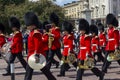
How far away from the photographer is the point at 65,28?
13945mm

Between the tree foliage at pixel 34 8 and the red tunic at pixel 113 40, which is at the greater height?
the red tunic at pixel 113 40

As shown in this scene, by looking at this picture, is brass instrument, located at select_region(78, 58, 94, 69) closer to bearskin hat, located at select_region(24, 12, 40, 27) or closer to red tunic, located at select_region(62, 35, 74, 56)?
bearskin hat, located at select_region(24, 12, 40, 27)

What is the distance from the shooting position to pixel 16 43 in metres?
13.3

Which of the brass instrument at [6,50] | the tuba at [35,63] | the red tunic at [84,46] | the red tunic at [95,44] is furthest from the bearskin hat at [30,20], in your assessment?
the red tunic at [95,44]

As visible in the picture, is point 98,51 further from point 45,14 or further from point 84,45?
point 45,14

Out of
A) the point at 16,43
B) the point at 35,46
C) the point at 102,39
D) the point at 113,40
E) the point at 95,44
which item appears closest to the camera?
the point at 35,46

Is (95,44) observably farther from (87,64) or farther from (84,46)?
(87,64)

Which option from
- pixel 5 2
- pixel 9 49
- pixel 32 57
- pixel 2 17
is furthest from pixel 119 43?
pixel 5 2

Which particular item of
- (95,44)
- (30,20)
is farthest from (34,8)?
(30,20)

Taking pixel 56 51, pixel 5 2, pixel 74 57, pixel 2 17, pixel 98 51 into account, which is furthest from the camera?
pixel 5 2

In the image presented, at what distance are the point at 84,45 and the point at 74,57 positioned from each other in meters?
2.09

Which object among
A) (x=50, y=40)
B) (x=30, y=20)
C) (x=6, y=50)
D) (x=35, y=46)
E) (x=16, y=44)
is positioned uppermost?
(x=30, y=20)

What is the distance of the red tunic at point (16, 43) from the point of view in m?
13.3

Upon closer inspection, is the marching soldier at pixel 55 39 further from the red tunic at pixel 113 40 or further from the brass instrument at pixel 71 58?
the red tunic at pixel 113 40
